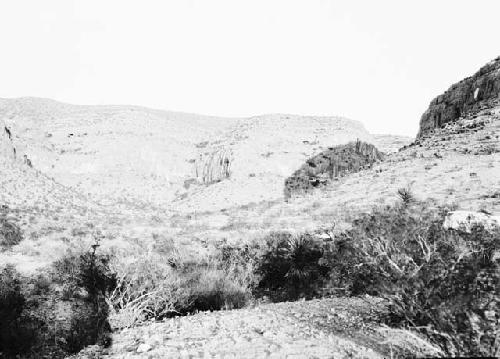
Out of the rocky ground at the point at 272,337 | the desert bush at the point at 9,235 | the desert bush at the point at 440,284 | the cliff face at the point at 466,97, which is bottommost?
the desert bush at the point at 9,235

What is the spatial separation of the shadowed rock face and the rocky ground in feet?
125

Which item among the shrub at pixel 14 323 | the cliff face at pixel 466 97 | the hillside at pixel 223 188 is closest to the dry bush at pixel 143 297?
the hillside at pixel 223 188

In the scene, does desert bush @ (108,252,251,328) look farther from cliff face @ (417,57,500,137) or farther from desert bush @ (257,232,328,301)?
cliff face @ (417,57,500,137)

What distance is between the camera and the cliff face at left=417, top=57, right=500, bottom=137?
3216 centimetres

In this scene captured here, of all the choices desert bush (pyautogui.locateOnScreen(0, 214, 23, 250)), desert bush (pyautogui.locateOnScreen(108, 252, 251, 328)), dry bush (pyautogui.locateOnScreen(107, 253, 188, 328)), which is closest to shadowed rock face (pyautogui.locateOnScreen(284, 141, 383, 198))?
desert bush (pyautogui.locateOnScreen(0, 214, 23, 250))

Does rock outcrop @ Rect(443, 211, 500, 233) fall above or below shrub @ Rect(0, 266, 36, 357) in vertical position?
above

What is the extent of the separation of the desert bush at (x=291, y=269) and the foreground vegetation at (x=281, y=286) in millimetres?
29

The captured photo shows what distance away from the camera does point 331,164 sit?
48.2 meters

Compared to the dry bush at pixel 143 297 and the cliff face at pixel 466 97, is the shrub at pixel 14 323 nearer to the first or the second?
the dry bush at pixel 143 297

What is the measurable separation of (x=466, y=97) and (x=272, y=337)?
3758 centimetres

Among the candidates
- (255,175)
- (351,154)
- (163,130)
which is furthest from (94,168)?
(351,154)

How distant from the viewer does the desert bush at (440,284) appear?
142 inches

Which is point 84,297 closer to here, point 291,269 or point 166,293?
point 166,293

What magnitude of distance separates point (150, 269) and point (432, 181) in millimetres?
18561
